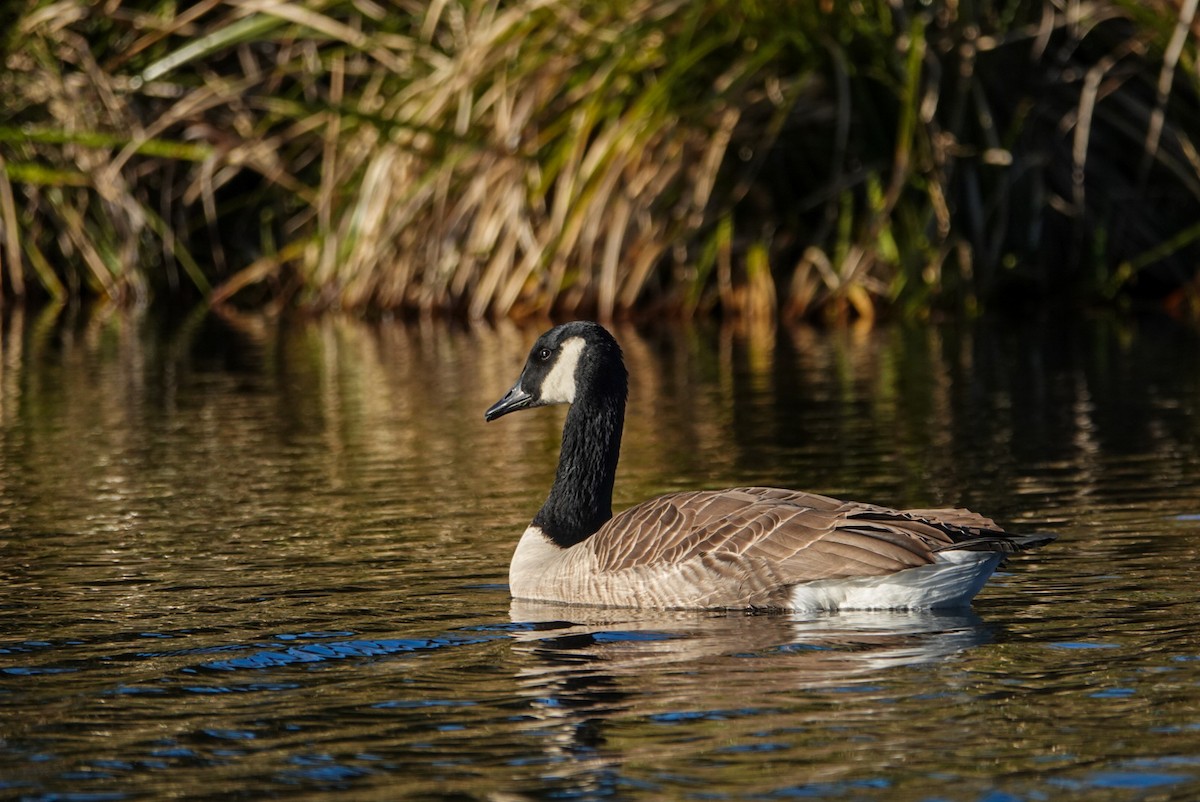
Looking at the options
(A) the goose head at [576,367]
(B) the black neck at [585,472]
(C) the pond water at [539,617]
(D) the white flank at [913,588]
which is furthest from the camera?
(A) the goose head at [576,367]

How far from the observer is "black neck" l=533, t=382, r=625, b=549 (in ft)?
29.3

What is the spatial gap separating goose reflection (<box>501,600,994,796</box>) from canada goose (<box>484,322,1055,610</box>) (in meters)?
0.08

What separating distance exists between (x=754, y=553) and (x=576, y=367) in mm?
1809

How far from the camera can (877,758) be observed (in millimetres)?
5578

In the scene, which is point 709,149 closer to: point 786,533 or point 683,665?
point 786,533

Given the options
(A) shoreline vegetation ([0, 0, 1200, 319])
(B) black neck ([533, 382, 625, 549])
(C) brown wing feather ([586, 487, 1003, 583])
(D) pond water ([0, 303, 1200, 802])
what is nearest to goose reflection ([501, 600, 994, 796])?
(D) pond water ([0, 303, 1200, 802])

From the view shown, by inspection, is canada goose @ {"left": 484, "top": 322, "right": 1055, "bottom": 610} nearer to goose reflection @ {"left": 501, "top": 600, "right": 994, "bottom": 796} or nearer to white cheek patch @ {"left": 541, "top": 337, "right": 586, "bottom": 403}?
goose reflection @ {"left": 501, "top": 600, "right": 994, "bottom": 796}

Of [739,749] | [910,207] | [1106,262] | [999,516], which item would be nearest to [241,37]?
[910,207]

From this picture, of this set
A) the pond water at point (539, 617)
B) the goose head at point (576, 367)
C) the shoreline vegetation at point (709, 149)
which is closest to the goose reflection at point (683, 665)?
the pond water at point (539, 617)

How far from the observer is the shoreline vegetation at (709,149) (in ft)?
68.1

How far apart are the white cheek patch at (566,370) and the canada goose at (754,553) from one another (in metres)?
0.49

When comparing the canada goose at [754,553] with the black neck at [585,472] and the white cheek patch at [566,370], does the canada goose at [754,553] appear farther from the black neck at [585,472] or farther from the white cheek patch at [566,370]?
the white cheek patch at [566,370]

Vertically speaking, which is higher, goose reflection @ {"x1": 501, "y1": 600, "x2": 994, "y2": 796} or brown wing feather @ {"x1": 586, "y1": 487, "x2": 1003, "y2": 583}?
brown wing feather @ {"x1": 586, "y1": 487, "x2": 1003, "y2": 583}

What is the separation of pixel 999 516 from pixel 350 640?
4.06m
